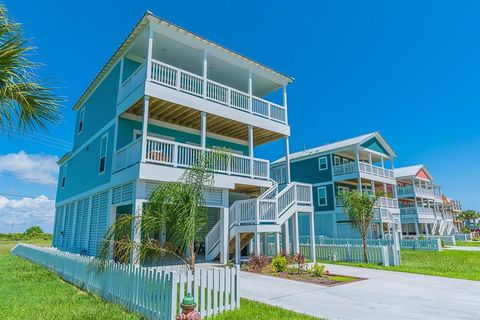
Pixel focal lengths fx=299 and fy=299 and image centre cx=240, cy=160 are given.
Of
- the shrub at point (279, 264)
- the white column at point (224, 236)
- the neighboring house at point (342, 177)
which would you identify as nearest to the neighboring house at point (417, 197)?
the neighboring house at point (342, 177)

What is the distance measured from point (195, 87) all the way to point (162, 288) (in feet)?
31.7

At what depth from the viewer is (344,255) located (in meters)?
16.2

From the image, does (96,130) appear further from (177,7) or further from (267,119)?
(267,119)

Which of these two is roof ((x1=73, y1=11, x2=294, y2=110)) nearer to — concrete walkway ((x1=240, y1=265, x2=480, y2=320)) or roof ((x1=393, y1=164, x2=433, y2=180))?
concrete walkway ((x1=240, y1=265, x2=480, y2=320))

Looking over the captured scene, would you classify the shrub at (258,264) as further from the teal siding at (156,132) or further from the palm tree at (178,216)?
the teal siding at (156,132)

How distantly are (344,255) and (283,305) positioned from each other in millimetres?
10750

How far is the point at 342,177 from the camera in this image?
95.9 ft

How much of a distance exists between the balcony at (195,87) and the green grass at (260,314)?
9056 mm

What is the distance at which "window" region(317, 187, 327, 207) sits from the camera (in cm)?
3081

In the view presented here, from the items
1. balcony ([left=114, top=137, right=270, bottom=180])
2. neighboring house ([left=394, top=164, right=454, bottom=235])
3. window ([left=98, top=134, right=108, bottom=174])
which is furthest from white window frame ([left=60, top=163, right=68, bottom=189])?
Answer: neighboring house ([left=394, top=164, right=454, bottom=235])

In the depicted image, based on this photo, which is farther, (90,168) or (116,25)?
(116,25)

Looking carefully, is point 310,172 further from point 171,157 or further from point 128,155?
point 128,155

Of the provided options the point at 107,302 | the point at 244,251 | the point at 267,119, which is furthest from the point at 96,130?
the point at 107,302

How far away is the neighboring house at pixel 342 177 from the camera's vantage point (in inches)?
1127
